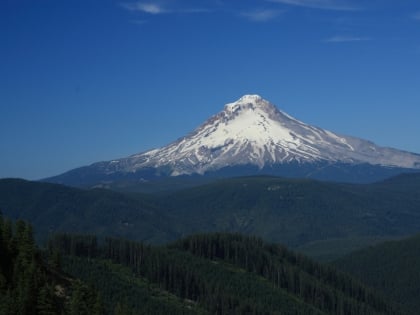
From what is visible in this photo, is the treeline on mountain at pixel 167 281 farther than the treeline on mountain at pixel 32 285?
Yes

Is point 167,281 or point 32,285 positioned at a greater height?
point 32,285

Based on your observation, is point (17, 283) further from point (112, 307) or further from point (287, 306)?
point (287, 306)

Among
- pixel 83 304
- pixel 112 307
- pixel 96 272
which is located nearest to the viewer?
pixel 83 304

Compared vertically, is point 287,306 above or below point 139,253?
below

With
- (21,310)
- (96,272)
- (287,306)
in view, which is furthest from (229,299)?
(21,310)

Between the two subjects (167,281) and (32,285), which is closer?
(32,285)

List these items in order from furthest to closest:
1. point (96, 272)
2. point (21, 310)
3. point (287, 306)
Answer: point (287, 306), point (96, 272), point (21, 310)

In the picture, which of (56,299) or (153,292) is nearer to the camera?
(56,299)

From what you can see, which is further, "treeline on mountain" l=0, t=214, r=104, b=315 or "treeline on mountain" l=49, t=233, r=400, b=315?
"treeline on mountain" l=49, t=233, r=400, b=315
